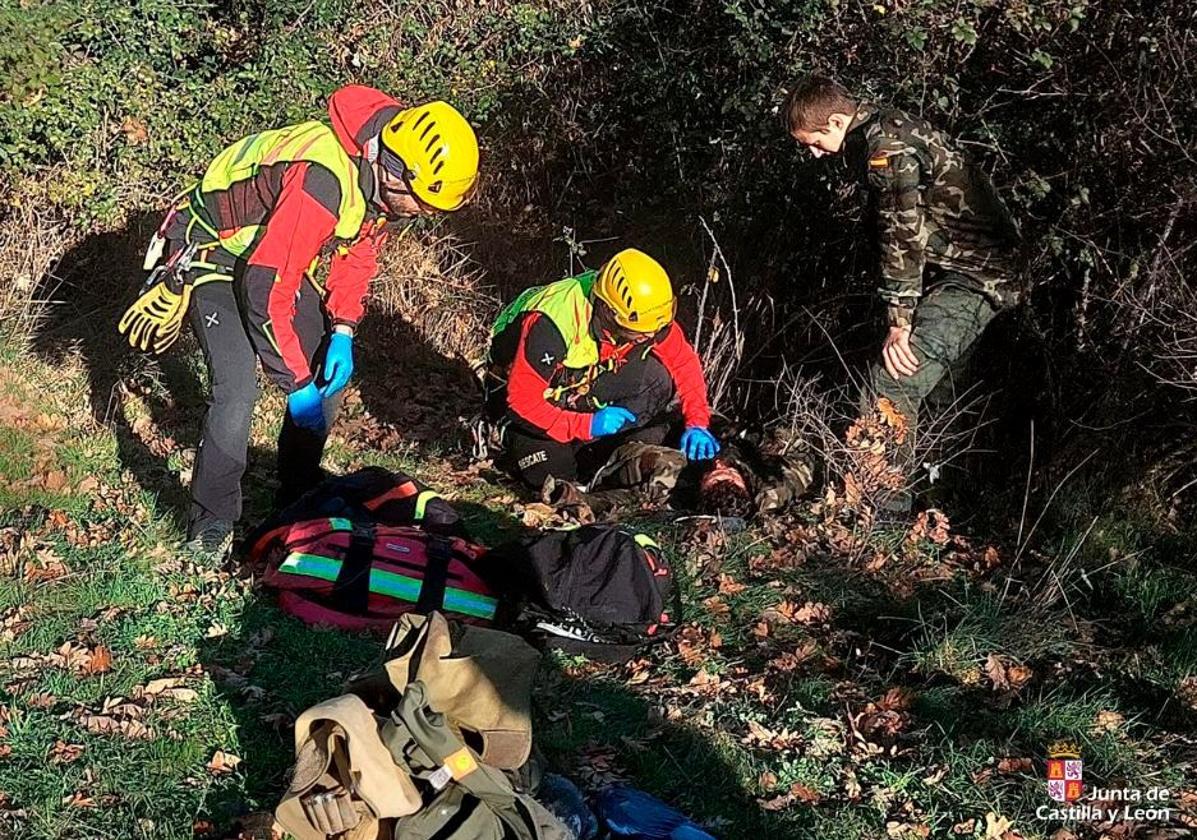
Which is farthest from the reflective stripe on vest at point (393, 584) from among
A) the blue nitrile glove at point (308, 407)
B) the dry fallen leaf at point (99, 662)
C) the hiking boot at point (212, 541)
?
the blue nitrile glove at point (308, 407)

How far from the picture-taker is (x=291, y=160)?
16.5 feet

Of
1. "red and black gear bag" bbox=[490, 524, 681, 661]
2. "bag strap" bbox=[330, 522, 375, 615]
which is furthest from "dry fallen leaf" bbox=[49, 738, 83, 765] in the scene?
"red and black gear bag" bbox=[490, 524, 681, 661]

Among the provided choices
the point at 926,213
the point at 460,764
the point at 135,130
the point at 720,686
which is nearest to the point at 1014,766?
the point at 720,686

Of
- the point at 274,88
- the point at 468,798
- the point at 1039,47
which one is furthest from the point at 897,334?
the point at 274,88

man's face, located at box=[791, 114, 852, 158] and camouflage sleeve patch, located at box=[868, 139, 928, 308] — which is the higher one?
man's face, located at box=[791, 114, 852, 158]

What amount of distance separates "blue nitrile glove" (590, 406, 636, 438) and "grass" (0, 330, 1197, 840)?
3.00 ft

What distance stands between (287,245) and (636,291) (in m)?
1.98

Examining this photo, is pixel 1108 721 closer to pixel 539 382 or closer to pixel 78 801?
pixel 539 382

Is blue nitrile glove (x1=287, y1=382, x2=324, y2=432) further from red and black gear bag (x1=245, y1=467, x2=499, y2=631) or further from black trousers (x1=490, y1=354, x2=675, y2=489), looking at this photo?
black trousers (x1=490, y1=354, x2=675, y2=489)

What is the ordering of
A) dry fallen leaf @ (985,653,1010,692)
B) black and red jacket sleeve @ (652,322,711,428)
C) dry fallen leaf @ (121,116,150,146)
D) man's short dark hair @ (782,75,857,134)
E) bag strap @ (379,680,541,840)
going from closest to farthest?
bag strap @ (379,680,541,840), dry fallen leaf @ (985,653,1010,692), man's short dark hair @ (782,75,857,134), black and red jacket sleeve @ (652,322,711,428), dry fallen leaf @ (121,116,150,146)

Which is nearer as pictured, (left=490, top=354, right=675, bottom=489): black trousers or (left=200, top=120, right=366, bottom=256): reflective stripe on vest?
(left=200, top=120, right=366, bottom=256): reflective stripe on vest

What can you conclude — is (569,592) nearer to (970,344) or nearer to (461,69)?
(970,344)

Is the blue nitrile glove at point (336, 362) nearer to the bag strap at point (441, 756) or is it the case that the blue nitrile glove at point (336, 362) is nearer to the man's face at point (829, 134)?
the man's face at point (829, 134)

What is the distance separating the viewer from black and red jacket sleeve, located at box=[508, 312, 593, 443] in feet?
21.3
